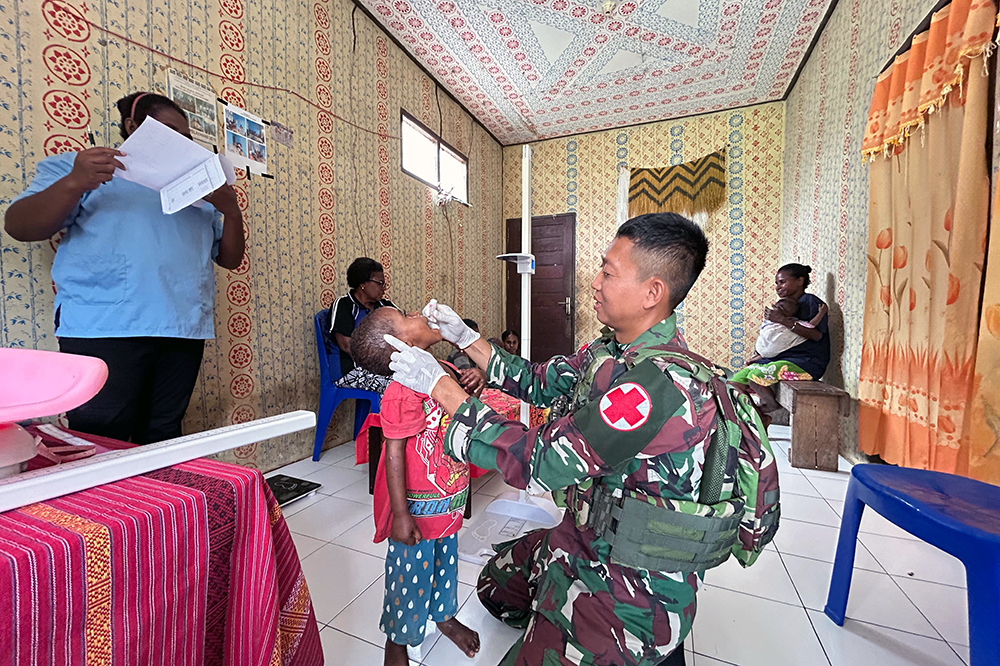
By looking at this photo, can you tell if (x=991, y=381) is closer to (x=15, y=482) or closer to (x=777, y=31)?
(x=15, y=482)

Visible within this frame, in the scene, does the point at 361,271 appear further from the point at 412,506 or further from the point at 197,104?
the point at 412,506

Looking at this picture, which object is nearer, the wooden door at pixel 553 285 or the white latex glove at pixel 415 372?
the white latex glove at pixel 415 372

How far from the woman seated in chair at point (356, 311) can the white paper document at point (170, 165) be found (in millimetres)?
1317

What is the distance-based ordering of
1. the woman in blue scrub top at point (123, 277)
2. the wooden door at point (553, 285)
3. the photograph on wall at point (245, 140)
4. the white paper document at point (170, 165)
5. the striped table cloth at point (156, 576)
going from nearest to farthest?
the striped table cloth at point (156, 576), the white paper document at point (170, 165), the woman in blue scrub top at point (123, 277), the photograph on wall at point (245, 140), the wooden door at point (553, 285)

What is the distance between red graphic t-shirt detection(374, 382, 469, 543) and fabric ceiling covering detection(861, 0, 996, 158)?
2.28 meters

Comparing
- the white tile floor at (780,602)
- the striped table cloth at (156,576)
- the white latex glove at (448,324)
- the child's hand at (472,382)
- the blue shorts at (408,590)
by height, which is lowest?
the white tile floor at (780,602)

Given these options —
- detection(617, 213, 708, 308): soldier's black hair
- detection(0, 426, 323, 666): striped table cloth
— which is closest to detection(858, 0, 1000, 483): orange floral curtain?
detection(617, 213, 708, 308): soldier's black hair

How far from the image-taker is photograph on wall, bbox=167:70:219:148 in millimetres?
1914

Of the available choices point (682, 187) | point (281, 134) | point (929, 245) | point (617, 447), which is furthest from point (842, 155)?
point (281, 134)

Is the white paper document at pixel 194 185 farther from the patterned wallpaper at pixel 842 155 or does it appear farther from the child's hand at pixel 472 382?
the patterned wallpaper at pixel 842 155

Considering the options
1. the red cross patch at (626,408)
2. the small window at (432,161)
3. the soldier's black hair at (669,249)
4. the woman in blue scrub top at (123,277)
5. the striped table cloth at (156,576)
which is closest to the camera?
the striped table cloth at (156,576)

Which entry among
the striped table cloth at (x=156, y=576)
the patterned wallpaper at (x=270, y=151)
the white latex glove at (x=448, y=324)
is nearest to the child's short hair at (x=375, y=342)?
the white latex glove at (x=448, y=324)

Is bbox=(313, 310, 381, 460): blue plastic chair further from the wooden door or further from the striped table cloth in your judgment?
the wooden door

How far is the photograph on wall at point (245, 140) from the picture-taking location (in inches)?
85.1
